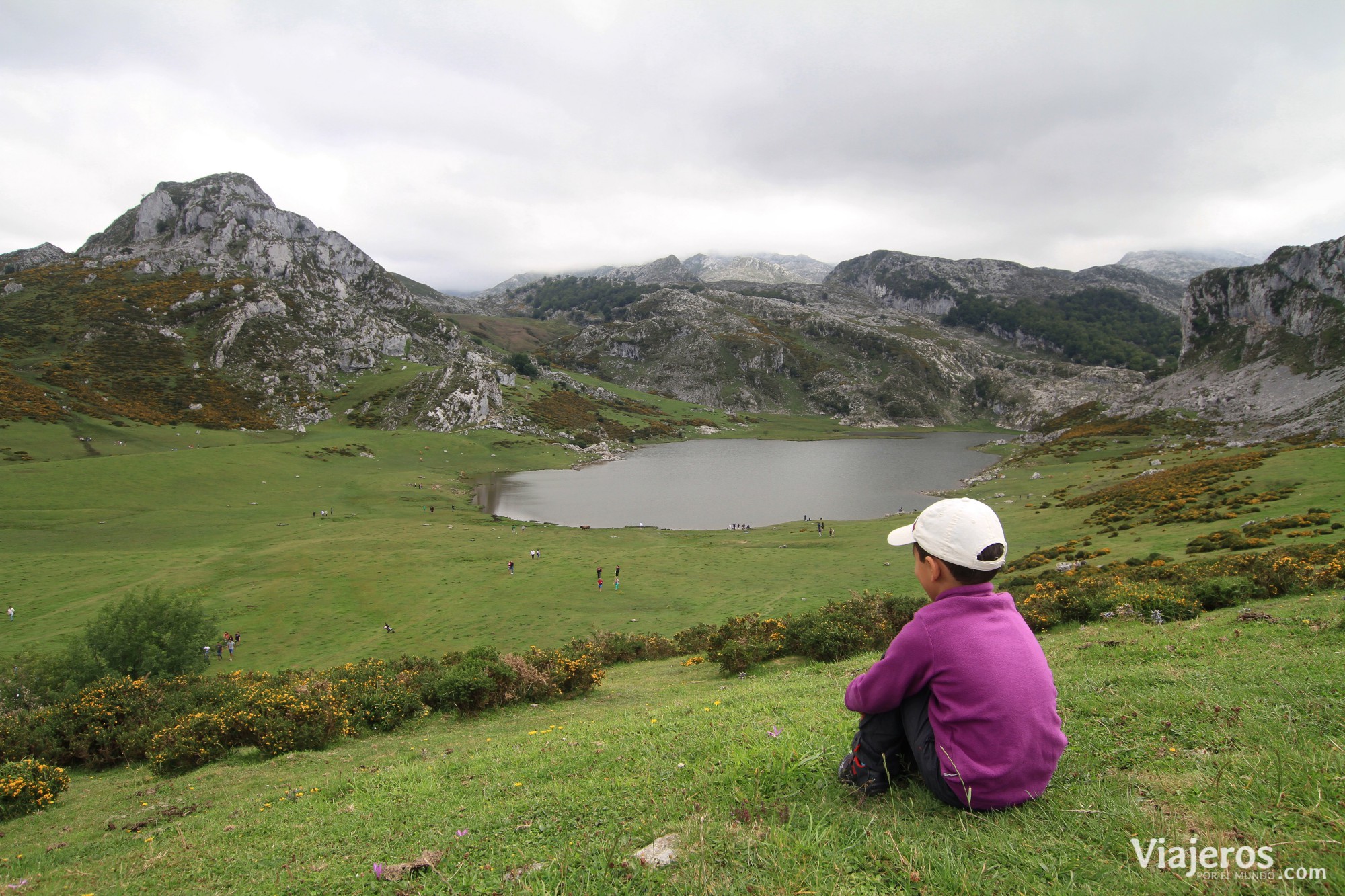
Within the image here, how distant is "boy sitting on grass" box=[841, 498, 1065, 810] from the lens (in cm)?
428

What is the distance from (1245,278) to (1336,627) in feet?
606

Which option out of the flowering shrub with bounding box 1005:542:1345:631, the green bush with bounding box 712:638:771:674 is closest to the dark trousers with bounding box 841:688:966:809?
the green bush with bounding box 712:638:771:674

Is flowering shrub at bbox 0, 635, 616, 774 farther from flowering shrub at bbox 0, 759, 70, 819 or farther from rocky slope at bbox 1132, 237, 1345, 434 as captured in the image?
rocky slope at bbox 1132, 237, 1345, 434

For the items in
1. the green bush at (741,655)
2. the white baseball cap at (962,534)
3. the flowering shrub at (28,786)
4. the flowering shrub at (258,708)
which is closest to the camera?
the white baseball cap at (962,534)

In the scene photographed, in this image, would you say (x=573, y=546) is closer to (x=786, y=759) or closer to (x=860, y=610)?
(x=860, y=610)

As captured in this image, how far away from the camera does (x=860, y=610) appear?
2050cm

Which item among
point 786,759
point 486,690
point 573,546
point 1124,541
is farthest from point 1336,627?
point 573,546

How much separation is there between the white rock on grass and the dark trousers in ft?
5.52

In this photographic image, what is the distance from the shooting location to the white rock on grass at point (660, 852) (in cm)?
446

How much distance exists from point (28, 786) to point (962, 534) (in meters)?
16.9

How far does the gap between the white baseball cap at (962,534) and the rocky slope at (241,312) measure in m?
151

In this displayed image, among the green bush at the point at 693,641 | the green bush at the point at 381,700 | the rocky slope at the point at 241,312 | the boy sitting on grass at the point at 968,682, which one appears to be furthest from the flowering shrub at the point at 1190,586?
the rocky slope at the point at 241,312

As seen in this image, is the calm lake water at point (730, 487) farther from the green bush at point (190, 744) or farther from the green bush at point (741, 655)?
the green bush at point (190, 744)

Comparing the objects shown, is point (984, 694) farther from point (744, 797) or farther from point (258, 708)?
point (258, 708)
